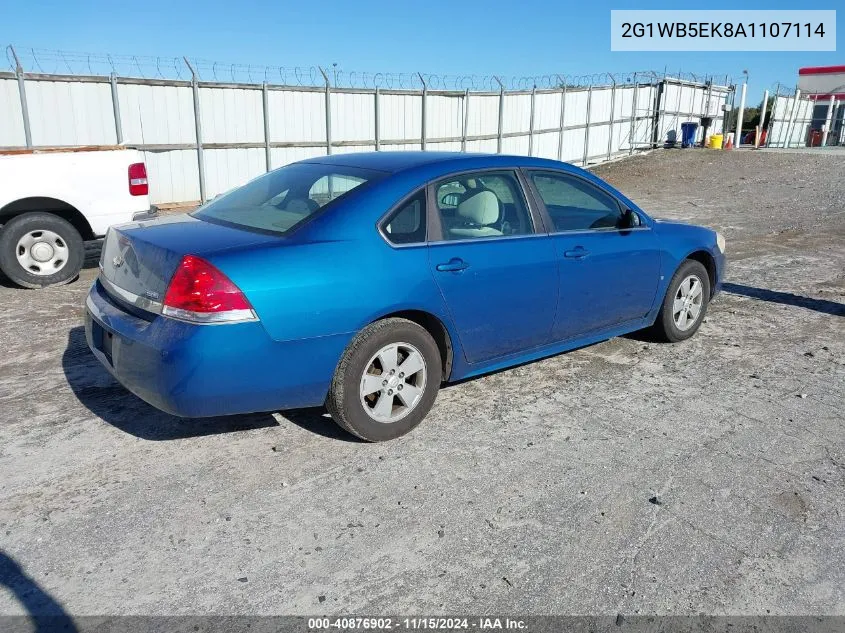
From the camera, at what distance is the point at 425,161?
4305 mm

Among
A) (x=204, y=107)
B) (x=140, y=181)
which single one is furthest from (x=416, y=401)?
(x=204, y=107)

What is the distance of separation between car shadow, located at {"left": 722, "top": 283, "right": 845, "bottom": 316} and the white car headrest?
13.8 ft

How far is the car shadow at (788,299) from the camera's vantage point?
22.6ft

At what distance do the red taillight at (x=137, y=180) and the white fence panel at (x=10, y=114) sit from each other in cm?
515

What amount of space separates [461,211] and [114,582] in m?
2.66

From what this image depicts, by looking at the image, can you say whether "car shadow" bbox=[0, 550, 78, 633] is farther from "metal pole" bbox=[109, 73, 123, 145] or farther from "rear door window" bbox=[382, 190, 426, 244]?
"metal pole" bbox=[109, 73, 123, 145]

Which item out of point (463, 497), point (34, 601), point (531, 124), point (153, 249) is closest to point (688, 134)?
point (531, 124)

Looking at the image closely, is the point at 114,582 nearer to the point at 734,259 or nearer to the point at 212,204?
the point at 212,204

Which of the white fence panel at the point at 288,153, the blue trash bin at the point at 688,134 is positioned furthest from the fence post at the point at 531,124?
the blue trash bin at the point at 688,134

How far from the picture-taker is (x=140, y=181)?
766cm

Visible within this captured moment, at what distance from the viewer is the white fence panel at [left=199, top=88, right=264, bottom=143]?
44.2 ft

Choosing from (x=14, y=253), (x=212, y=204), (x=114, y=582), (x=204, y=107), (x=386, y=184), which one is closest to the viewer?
(x=114, y=582)

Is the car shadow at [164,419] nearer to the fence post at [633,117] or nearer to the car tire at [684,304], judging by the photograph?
the car tire at [684,304]

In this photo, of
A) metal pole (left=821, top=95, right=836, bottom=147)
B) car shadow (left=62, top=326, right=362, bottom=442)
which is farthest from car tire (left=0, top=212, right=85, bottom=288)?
metal pole (left=821, top=95, right=836, bottom=147)
